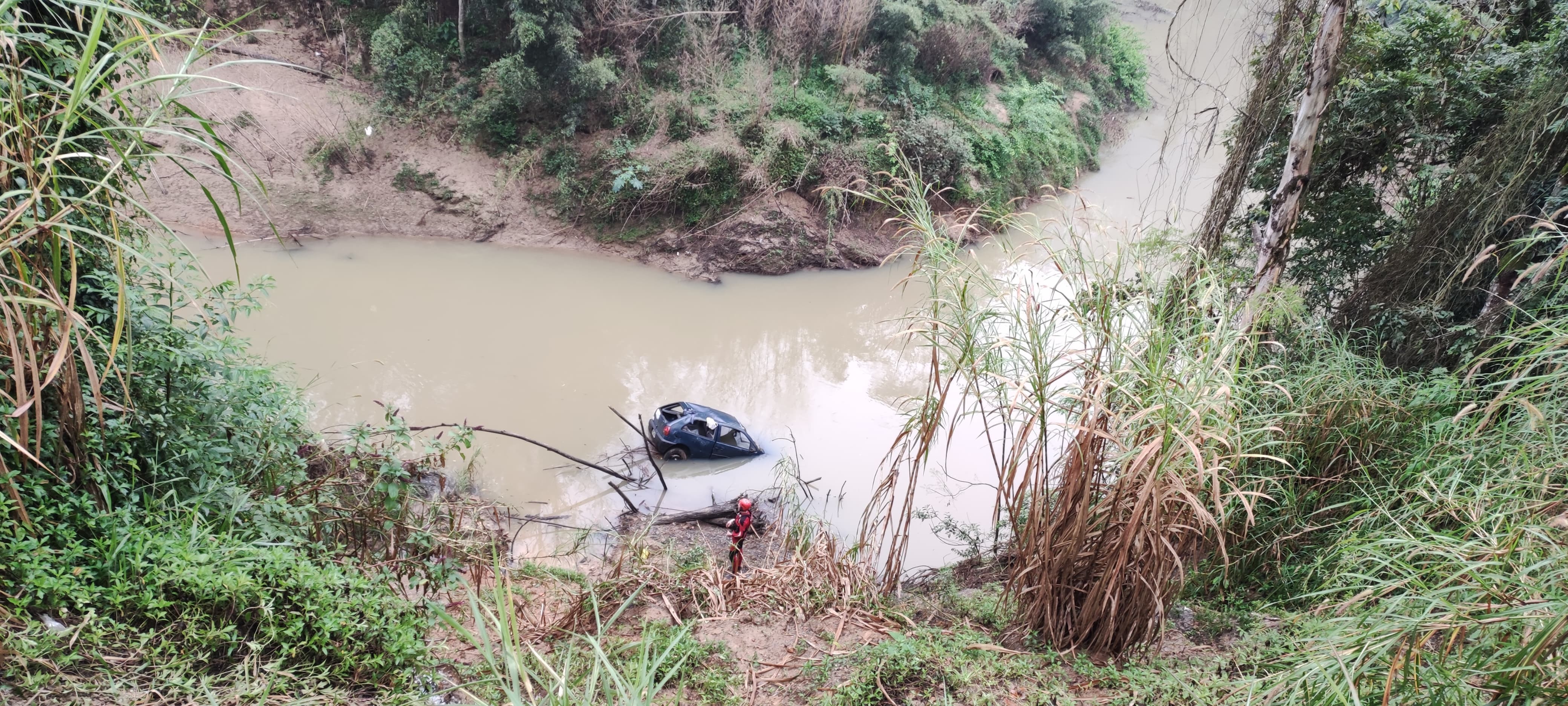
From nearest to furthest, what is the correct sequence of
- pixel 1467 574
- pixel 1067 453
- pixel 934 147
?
pixel 1467 574 → pixel 1067 453 → pixel 934 147

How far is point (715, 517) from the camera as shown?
595 cm

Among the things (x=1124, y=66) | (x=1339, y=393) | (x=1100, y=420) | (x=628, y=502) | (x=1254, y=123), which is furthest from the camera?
(x=1124, y=66)

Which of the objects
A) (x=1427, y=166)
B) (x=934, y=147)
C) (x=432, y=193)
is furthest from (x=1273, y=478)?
(x=432, y=193)

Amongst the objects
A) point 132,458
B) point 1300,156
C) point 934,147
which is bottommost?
point 132,458

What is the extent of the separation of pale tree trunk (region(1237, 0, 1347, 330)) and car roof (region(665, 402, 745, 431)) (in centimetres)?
392

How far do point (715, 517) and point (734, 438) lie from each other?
92 cm

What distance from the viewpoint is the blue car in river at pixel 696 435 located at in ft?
21.2

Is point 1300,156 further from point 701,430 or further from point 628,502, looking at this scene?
point 628,502

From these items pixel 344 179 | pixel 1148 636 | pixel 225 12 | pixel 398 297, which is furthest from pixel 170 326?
pixel 225 12

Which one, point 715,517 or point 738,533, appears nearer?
point 738,533

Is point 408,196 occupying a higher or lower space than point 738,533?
higher

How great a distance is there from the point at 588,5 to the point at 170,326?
9.61 m

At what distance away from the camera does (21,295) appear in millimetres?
1715

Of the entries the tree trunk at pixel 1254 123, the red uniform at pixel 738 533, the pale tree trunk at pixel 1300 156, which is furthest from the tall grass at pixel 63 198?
the tree trunk at pixel 1254 123
